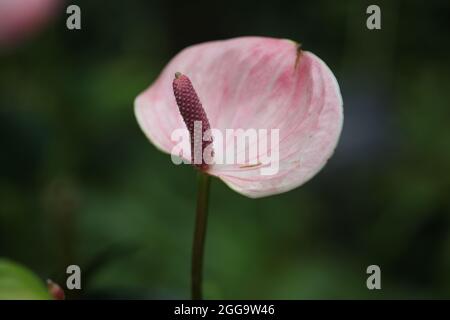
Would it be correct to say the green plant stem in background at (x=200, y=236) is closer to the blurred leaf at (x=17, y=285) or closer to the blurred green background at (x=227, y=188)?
the blurred leaf at (x=17, y=285)

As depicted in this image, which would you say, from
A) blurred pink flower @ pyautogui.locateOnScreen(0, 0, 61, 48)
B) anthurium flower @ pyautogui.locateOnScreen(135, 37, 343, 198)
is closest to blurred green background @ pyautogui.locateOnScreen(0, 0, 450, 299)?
blurred pink flower @ pyautogui.locateOnScreen(0, 0, 61, 48)

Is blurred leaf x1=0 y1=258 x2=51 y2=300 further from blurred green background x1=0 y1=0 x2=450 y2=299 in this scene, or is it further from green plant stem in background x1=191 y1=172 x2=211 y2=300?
blurred green background x1=0 y1=0 x2=450 y2=299

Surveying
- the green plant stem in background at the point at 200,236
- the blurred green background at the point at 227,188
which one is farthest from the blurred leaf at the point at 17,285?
the blurred green background at the point at 227,188

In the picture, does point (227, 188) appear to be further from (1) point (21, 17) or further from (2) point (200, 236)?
(2) point (200, 236)

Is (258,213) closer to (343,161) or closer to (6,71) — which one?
(343,161)
